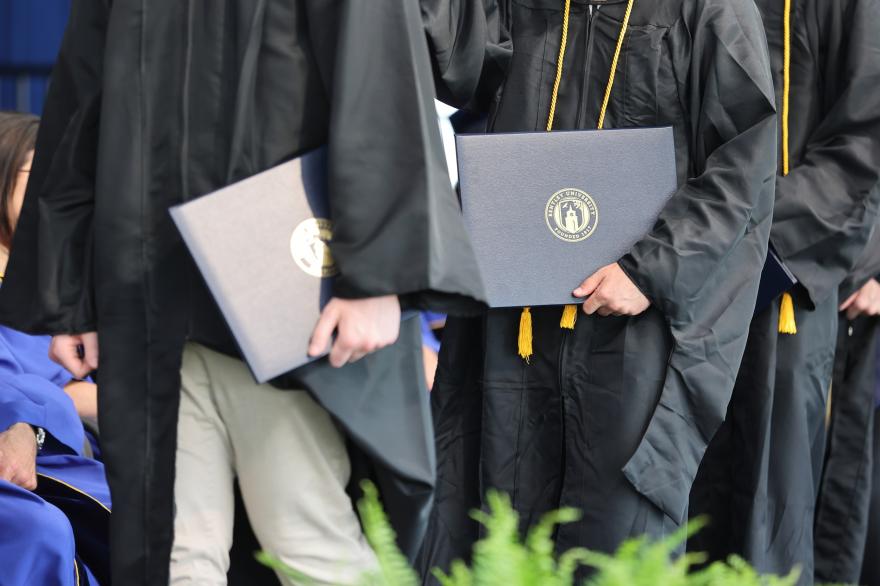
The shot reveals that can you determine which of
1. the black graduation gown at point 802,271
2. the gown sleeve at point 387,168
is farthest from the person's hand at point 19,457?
the black graduation gown at point 802,271

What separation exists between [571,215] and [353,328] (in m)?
0.71

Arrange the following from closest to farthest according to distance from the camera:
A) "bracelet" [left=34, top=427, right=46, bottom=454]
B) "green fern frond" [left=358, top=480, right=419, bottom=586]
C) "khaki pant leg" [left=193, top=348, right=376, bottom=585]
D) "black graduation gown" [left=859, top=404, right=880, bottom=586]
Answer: "green fern frond" [left=358, top=480, right=419, bottom=586] → "khaki pant leg" [left=193, top=348, right=376, bottom=585] → "bracelet" [left=34, top=427, right=46, bottom=454] → "black graduation gown" [left=859, top=404, right=880, bottom=586]

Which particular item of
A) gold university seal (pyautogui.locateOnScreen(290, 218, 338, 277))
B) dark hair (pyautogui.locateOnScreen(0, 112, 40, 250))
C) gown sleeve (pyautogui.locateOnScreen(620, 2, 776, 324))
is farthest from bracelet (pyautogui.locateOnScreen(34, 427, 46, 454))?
gown sleeve (pyautogui.locateOnScreen(620, 2, 776, 324))

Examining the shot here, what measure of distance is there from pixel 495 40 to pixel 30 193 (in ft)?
2.99

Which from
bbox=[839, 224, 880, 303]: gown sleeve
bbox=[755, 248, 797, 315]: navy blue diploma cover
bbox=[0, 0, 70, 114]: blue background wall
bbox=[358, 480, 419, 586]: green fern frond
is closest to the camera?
bbox=[358, 480, 419, 586]: green fern frond

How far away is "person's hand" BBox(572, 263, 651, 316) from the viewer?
2145 mm

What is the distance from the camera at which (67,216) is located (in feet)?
5.98

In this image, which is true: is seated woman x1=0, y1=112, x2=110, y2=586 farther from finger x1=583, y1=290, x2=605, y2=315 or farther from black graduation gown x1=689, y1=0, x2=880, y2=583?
black graduation gown x1=689, y1=0, x2=880, y2=583

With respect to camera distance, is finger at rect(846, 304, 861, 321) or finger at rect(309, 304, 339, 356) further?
finger at rect(846, 304, 861, 321)

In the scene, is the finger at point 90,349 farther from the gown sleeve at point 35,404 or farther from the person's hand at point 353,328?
the gown sleeve at point 35,404

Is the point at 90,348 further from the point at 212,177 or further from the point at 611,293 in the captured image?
the point at 611,293

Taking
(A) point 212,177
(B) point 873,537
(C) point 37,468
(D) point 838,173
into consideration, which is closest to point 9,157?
(C) point 37,468

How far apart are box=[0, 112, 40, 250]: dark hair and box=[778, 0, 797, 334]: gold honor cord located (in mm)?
1664

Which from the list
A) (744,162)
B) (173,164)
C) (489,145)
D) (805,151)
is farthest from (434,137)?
(805,151)
